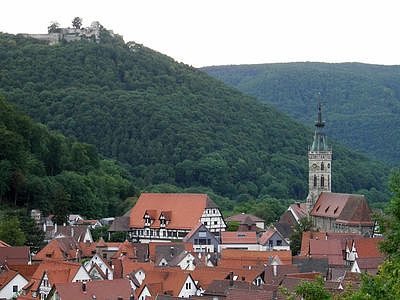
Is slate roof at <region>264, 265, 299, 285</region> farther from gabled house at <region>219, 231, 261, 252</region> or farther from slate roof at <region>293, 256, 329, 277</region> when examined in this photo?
gabled house at <region>219, 231, 261, 252</region>

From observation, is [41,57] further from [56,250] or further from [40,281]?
[40,281]

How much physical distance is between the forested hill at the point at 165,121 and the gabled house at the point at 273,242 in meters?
43.5

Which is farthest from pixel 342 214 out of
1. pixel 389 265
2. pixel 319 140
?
pixel 389 265

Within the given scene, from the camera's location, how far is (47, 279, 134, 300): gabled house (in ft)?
149

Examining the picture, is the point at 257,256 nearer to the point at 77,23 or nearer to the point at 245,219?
the point at 245,219

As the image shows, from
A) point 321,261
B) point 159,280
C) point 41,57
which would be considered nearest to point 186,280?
point 159,280

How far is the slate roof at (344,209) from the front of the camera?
3253 inches

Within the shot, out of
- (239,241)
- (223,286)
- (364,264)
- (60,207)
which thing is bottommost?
(239,241)

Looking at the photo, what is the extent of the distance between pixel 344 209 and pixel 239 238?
14076 mm

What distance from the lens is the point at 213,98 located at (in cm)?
15512

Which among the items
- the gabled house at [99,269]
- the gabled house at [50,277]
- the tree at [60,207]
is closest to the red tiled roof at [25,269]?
the gabled house at [50,277]

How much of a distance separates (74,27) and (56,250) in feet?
388

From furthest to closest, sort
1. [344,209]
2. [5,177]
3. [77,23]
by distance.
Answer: [77,23], [344,209], [5,177]

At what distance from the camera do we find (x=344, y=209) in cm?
8481
